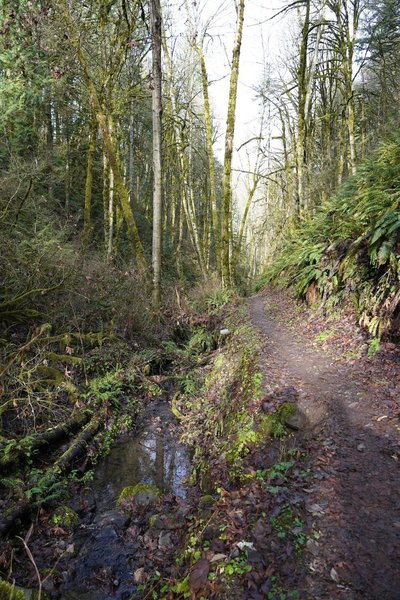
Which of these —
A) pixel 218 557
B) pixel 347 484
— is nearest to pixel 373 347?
pixel 347 484

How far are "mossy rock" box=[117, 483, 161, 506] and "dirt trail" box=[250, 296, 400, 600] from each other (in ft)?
6.52

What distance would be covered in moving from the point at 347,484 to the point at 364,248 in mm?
4358

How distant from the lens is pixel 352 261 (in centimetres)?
651

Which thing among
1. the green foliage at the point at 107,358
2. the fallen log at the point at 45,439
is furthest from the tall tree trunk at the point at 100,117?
the fallen log at the point at 45,439

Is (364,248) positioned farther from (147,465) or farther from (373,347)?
(147,465)

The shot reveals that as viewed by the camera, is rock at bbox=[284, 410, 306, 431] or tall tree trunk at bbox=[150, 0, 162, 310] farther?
tall tree trunk at bbox=[150, 0, 162, 310]

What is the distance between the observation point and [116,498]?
4664mm

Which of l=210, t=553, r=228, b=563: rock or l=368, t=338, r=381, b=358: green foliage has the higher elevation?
l=368, t=338, r=381, b=358: green foliage

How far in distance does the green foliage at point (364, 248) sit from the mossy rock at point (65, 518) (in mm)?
4690

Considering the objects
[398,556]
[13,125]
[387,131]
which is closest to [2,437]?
[398,556]

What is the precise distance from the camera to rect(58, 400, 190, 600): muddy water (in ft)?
11.1

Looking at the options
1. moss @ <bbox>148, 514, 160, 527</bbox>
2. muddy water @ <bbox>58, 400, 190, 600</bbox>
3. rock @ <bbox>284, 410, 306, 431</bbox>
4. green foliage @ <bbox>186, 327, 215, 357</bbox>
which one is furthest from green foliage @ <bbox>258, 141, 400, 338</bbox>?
moss @ <bbox>148, 514, 160, 527</bbox>

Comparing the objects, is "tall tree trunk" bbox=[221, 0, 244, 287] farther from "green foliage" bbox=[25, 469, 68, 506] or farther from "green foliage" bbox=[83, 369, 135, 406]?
"green foliage" bbox=[25, 469, 68, 506]

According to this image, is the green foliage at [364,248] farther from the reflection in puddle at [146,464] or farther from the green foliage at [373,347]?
the reflection in puddle at [146,464]
